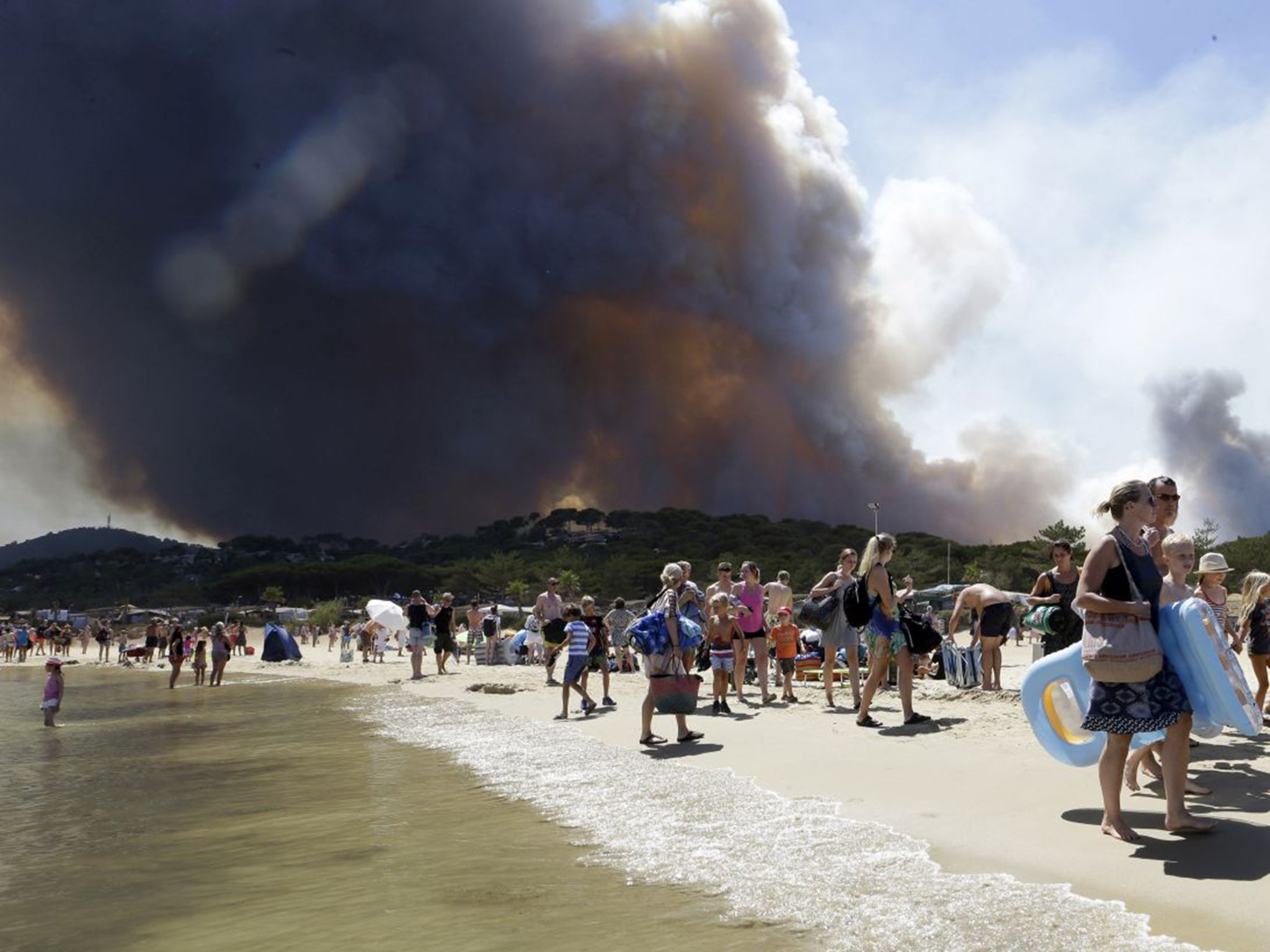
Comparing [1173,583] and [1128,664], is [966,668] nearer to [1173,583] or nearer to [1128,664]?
[1173,583]

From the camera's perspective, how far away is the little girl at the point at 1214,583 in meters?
6.56

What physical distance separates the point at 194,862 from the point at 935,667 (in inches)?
403

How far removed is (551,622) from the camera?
1373cm

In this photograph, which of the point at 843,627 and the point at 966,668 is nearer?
the point at 843,627

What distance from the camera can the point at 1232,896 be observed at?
3.28 metres

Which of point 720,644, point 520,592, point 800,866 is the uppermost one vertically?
point 520,592

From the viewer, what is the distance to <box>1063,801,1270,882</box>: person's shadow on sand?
354cm

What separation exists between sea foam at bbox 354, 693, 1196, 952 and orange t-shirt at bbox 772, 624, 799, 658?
11.4ft

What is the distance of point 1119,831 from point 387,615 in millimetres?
25511

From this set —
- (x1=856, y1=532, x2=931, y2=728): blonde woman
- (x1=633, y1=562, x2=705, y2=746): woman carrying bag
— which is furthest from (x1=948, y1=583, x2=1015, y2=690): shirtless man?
(x1=633, y1=562, x2=705, y2=746): woman carrying bag

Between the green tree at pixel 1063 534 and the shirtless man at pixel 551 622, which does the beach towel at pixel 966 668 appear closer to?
the shirtless man at pixel 551 622

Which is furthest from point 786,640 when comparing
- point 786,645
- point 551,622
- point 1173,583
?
point 1173,583

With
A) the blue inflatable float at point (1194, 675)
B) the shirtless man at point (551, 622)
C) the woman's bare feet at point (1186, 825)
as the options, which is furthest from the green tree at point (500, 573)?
the woman's bare feet at point (1186, 825)

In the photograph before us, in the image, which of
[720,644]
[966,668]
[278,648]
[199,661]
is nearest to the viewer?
[720,644]
